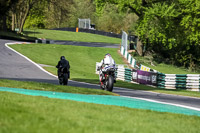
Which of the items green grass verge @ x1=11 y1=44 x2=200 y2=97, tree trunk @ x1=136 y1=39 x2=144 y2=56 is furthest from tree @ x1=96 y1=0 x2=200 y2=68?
green grass verge @ x1=11 y1=44 x2=200 y2=97

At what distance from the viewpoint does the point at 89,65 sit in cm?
3806

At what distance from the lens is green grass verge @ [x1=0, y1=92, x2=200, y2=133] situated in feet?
18.2

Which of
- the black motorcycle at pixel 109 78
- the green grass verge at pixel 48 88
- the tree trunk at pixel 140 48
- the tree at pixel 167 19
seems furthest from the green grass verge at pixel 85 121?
the tree trunk at pixel 140 48

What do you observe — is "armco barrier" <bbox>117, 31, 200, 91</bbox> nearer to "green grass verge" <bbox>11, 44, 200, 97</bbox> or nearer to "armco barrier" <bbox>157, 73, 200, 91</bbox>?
"armco barrier" <bbox>157, 73, 200, 91</bbox>

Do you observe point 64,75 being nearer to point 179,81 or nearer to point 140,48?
point 179,81

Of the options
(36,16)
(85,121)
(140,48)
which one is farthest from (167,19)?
(36,16)

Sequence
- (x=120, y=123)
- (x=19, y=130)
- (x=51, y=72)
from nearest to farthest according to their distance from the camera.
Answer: (x=19, y=130), (x=120, y=123), (x=51, y=72)

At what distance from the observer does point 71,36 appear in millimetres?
65062

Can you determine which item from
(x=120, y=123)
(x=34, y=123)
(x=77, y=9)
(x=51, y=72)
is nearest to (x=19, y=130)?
(x=34, y=123)

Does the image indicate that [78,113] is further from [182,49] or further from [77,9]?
[77,9]

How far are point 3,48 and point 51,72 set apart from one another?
43.3 ft

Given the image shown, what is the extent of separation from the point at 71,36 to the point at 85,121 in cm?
5899

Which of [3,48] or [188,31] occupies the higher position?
[188,31]

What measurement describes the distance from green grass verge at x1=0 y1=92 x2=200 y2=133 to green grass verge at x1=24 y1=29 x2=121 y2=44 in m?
54.1
